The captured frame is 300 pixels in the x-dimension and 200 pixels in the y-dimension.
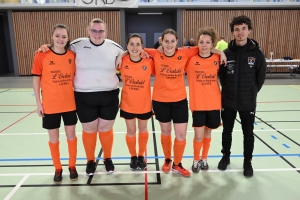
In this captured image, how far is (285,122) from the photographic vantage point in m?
4.71

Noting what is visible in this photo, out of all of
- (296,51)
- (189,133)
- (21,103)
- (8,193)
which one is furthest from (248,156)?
(296,51)

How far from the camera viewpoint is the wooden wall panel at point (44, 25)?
11859 millimetres

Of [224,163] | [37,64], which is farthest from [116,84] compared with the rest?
[224,163]

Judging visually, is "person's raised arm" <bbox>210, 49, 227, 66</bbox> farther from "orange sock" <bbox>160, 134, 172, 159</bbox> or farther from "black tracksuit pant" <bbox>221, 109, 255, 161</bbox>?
"orange sock" <bbox>160, 134, 172, 159</bbox>

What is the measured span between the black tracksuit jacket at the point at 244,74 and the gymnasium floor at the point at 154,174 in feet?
2.70

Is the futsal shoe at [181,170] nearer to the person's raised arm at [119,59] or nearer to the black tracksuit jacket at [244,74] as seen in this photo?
the black tracksuit jacket at [244,74]

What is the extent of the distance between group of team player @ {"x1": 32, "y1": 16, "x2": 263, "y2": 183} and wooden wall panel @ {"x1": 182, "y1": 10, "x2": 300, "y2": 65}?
32.8ft

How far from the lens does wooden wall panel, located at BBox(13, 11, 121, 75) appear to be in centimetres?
1186

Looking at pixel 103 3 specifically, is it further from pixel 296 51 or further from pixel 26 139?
pixel 296 51

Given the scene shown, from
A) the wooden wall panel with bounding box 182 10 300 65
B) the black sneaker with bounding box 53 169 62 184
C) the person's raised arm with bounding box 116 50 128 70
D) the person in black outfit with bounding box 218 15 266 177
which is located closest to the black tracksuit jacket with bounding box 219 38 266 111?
the person in black outfit with bounding box 218 15 266 177

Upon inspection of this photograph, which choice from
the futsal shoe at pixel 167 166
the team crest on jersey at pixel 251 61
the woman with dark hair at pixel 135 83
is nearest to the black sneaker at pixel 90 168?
the woman with dark hair at pixel 135 83

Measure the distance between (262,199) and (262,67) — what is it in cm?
130

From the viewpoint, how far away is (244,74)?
2.62m

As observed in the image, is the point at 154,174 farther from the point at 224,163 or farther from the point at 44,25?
the point at 44,25
